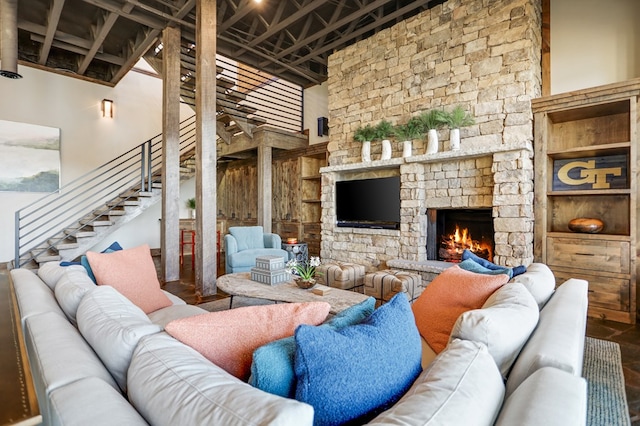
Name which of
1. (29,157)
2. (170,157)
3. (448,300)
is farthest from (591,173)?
(29,157)

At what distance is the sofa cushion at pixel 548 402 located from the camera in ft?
2.28

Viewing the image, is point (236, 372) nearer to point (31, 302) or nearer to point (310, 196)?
point (31, 302)

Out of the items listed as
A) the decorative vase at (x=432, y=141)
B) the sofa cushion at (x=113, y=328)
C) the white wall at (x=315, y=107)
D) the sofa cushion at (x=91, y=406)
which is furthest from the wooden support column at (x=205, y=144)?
the sofa cushion at (x=91, y=406)

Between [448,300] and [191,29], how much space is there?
524 cm

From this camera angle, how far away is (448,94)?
421cm

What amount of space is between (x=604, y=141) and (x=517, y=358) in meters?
3.70

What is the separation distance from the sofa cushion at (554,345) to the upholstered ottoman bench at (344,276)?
2.25 meters

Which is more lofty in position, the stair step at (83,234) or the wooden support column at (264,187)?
the wooden support column at (264,187)

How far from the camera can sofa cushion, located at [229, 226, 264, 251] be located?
481 cm

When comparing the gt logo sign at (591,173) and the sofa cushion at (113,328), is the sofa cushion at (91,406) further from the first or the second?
the gt logo sign at (591,173)

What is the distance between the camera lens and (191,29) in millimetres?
4961

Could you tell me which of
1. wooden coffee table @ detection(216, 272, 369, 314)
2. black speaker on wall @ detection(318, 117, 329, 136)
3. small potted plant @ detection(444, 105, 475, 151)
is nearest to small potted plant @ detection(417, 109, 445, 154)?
small potted plant @ detection(444, 105, 475, 151)

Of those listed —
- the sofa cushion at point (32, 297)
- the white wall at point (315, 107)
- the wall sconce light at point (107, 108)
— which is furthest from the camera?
the white wall at point (315, 107)

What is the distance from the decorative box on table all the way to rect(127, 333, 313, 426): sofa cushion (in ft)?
6.56
